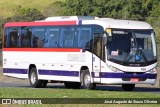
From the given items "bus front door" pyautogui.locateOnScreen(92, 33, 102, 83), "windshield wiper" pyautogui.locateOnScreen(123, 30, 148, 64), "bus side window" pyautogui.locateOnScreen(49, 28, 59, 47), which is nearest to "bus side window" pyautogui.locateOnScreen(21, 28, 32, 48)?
"bus side window" pyautogui.locateOnScreen(49, 28, 59, 47)

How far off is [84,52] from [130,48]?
7.51ft

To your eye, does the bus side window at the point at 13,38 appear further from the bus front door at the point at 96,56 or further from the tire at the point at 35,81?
the bus front door at the point at 96,56

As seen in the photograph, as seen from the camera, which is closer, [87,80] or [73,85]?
[87,80]

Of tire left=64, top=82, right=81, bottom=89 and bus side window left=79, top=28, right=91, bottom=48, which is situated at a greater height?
bus side window left=79, top=28, right=91, bottom=48

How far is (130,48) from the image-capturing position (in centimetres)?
2769

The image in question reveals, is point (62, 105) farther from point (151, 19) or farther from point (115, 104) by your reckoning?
point (151, 19)

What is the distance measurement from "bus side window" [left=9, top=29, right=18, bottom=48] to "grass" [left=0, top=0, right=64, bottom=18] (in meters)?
75.3

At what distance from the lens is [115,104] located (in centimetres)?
1878

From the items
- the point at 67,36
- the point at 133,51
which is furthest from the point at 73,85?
the point at 133,51

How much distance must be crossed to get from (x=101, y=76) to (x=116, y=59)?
0.97 m

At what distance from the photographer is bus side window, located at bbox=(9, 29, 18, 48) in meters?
33.8

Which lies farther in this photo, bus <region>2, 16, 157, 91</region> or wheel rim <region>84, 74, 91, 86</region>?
wheel rim <region>84, 74, 91, 86</region>

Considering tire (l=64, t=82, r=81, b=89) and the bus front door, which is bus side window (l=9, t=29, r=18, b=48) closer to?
tire (l=64, t=82, r=81, b=89)

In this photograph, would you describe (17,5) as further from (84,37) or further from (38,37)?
(84,37)
